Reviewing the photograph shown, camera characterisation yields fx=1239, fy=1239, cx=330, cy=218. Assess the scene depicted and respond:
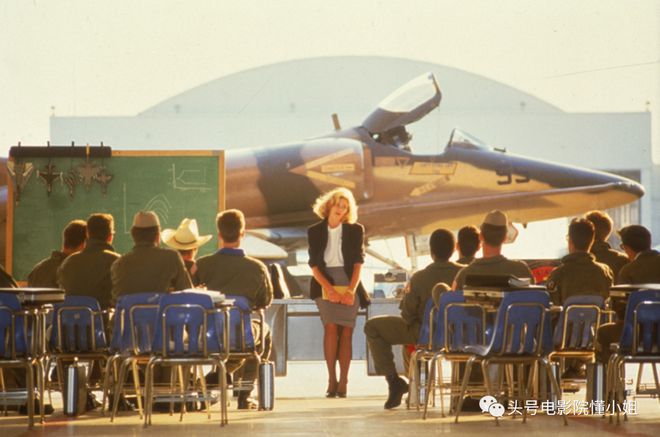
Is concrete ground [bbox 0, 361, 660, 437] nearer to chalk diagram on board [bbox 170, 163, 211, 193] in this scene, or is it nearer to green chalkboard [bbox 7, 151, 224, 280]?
green chalkboard [bbox 7, 151, 224, 280]

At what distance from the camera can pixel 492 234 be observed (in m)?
6.89

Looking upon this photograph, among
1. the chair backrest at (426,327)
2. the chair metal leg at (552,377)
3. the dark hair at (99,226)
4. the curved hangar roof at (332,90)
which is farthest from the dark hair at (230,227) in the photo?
the curved hangar roof at (332,90)

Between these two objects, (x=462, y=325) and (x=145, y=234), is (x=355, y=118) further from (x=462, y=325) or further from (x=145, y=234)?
(x=462, y=325)

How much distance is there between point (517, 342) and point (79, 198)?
455cm

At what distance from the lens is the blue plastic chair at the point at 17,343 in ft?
19.6

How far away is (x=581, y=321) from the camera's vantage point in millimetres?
6617

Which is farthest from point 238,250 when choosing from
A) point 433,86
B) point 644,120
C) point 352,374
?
point 644,120

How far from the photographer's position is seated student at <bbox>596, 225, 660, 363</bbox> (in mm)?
6500

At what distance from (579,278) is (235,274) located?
76.7 inches

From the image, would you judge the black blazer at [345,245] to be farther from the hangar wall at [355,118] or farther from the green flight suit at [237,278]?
the hangar wall at [355,118]

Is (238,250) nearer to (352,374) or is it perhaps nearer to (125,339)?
(125,339)

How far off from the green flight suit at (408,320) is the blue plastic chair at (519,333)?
3.49 ft

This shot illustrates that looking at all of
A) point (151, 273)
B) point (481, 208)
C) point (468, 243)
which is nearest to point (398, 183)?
point (481, 208)

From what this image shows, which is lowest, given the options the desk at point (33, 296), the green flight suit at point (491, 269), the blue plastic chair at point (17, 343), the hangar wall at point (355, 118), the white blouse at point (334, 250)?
the blue plastic chair at point (17, 343)
